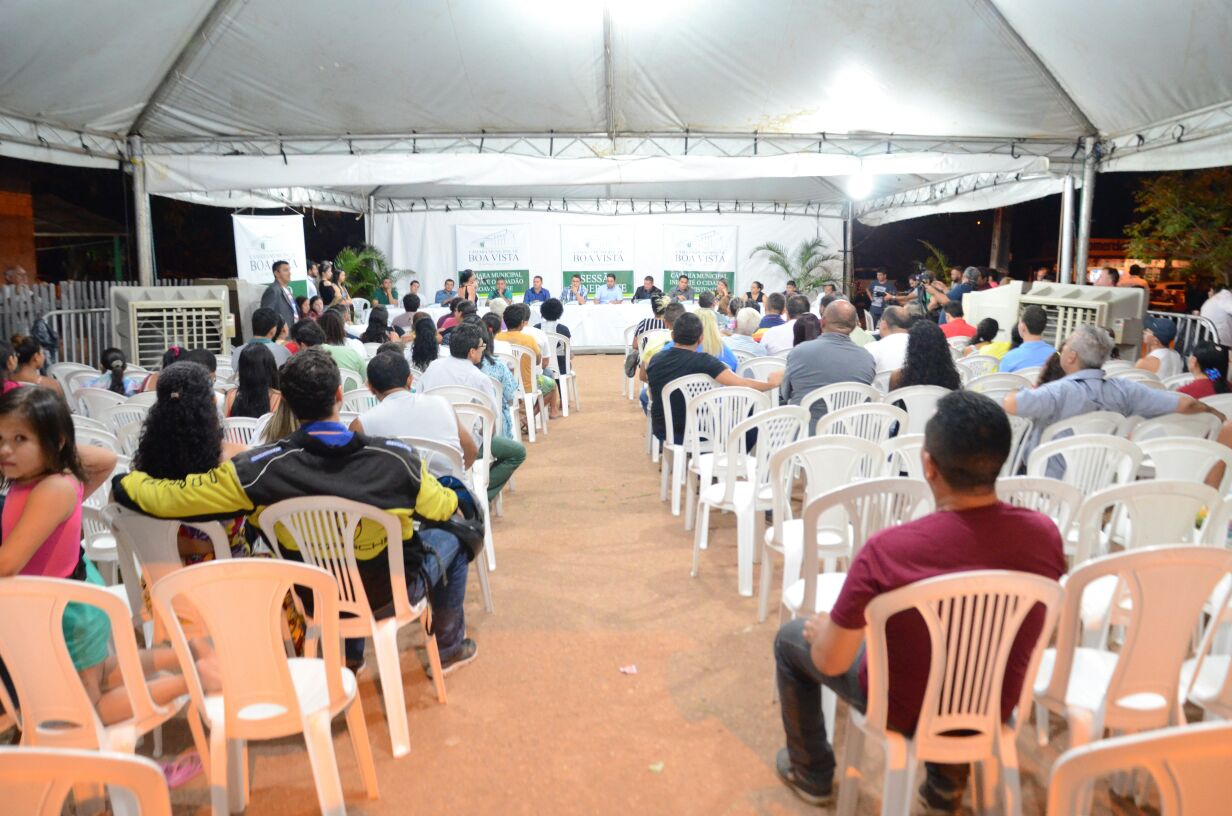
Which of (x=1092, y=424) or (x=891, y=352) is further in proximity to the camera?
(x=891, y=352)

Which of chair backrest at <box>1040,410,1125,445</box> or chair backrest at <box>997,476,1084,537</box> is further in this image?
chair backrest at <box>1040,410,1125,445</box>

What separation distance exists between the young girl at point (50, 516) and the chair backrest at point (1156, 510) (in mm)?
2584

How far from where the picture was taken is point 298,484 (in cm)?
270

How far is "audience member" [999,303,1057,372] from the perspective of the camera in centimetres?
557

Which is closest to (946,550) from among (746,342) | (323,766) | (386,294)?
(323,766)

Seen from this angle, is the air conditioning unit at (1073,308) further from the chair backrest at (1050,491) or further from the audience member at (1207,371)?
the chair backrest at (1050,491)

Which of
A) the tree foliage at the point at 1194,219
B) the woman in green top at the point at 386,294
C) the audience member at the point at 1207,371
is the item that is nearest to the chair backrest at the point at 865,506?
the audience member at the point at 1207,371

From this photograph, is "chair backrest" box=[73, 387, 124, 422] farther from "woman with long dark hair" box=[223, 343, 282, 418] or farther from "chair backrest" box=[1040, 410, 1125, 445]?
"chair backrest" box=[1040, 410, 1125, 445]

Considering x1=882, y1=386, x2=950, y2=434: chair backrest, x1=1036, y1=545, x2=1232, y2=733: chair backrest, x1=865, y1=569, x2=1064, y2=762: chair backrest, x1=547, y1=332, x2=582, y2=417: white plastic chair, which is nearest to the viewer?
x1=865, y1=569, x2=1064, y2=762: chair backrest

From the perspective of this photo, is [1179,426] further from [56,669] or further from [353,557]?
[56,669]

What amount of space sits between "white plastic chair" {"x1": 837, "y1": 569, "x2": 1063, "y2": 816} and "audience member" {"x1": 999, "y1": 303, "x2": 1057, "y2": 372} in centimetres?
395

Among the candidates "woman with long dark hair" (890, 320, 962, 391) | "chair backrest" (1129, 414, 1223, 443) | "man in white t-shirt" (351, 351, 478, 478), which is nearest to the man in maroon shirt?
"man in white t-shirt" (351, 351, 478, 478)

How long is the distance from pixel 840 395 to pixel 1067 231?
5908 mm

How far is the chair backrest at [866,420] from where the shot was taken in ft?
14.0
